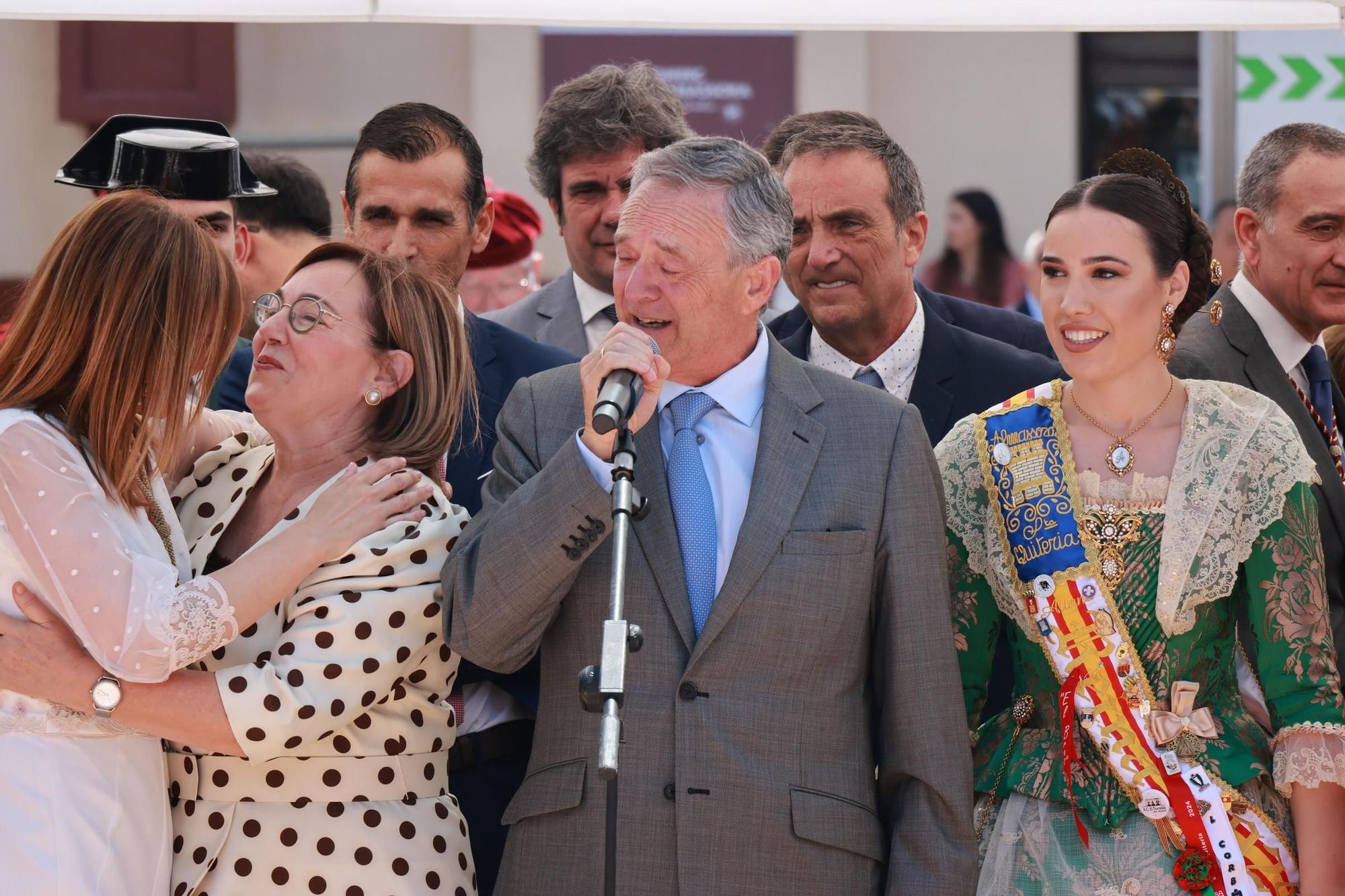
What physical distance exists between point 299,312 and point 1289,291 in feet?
9.23

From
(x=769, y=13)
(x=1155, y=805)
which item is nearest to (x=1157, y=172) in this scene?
(x=769, y=13)

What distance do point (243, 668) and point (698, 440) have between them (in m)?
0.90

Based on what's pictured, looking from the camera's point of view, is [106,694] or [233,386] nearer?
[106,694]

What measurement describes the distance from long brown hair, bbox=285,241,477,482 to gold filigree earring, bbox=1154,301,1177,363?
52.8 inches

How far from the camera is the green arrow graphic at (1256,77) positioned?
10.0 meters

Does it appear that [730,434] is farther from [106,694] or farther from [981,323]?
[981,323]

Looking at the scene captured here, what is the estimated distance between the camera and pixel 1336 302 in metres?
4.53

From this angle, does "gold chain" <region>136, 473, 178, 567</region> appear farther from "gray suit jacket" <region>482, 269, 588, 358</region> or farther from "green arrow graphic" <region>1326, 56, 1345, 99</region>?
"green arrow graphic" <region>1326, 56, 1345, 99</region>

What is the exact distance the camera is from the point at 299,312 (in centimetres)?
306

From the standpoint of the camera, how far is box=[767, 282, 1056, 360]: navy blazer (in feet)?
15.0

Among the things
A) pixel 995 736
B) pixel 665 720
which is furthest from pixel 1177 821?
pixel 665 720

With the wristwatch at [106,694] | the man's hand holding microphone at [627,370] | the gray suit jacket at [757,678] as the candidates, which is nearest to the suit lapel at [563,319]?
the gray suit jacket at [757,678]

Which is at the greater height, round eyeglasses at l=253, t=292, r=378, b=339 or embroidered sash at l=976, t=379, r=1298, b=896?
round eyeglasses at l=253, t=292, r=378, b=339

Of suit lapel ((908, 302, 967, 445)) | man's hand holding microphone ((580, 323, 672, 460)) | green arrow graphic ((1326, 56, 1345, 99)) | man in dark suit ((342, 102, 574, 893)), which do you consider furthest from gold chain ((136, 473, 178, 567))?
green arrow graphic ((1326, 56, 1345, 99))
